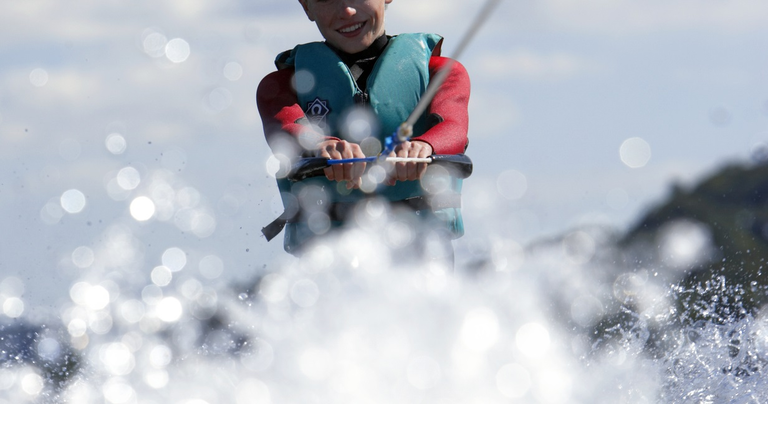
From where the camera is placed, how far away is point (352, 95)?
13.3 feet

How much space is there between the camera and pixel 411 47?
4.17 meters

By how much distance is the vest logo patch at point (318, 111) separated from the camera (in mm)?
4102

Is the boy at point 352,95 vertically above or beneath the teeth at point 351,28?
beneath

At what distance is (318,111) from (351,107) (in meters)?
0.16

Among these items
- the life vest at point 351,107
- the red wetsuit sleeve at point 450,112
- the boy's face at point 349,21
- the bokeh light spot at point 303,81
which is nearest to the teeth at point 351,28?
the boy's face at point 349,21

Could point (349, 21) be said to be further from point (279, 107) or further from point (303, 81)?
point (279, 107)

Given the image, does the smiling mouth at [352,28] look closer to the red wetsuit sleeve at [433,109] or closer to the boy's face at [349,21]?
the boy's face at [349,21]

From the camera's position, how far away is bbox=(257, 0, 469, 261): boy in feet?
13.3

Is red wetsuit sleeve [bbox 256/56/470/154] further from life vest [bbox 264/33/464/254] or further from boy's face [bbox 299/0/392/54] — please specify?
boy's face [bbox 299/0/392/54]

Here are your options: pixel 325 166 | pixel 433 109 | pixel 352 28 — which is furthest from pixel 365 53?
pixel 325 166

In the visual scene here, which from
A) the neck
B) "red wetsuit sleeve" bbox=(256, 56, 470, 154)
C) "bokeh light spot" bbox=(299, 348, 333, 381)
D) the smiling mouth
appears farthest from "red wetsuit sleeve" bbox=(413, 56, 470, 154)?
"bokeh light spot" bbox=(299, 348, 333, 381)

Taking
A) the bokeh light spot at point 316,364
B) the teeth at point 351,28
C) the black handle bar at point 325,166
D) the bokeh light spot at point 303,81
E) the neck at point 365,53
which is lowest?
the bokeh light spot at point 316,364

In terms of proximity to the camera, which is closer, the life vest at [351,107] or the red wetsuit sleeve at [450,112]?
the red wetsuit sleeve at [450,112]

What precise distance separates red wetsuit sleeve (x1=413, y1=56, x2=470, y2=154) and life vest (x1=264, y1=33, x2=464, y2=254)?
0.08m
